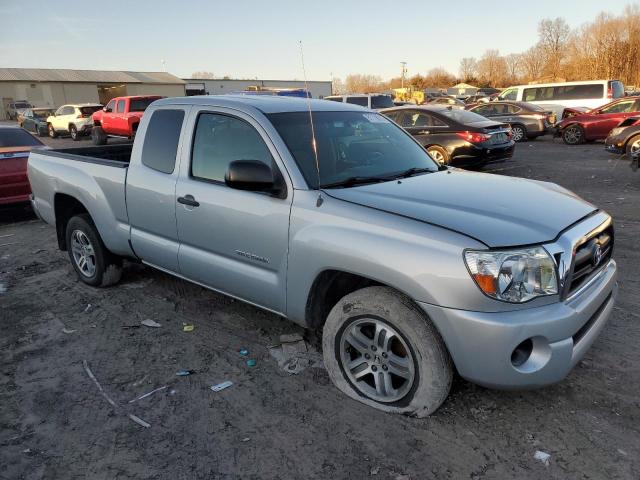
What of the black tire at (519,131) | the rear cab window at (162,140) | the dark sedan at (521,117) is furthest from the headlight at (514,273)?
the black tire at (519,131)

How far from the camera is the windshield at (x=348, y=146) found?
3342mm

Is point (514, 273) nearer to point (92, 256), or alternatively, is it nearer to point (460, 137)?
point (92, 256)

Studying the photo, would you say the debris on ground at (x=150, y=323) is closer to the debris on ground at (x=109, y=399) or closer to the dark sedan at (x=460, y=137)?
the debris on ground at (x=109, y=399)

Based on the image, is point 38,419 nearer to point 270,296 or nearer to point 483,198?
point 270,296

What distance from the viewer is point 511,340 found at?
94.6 inches

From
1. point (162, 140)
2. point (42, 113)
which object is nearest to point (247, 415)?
point (162, 140)

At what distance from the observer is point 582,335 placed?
270 centimetres

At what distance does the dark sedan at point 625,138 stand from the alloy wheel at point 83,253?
11.4 metres

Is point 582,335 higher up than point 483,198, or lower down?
lower down

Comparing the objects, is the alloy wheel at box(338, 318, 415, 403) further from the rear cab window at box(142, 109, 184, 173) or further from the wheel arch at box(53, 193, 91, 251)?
the wheel arch at box(53, 193, 91, 251)

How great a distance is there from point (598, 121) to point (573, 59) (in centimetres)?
5875

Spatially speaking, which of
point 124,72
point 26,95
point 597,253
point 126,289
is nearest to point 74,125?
point 126,289

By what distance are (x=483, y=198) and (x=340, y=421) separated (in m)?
1.59

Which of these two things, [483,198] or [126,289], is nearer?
[483,198]
